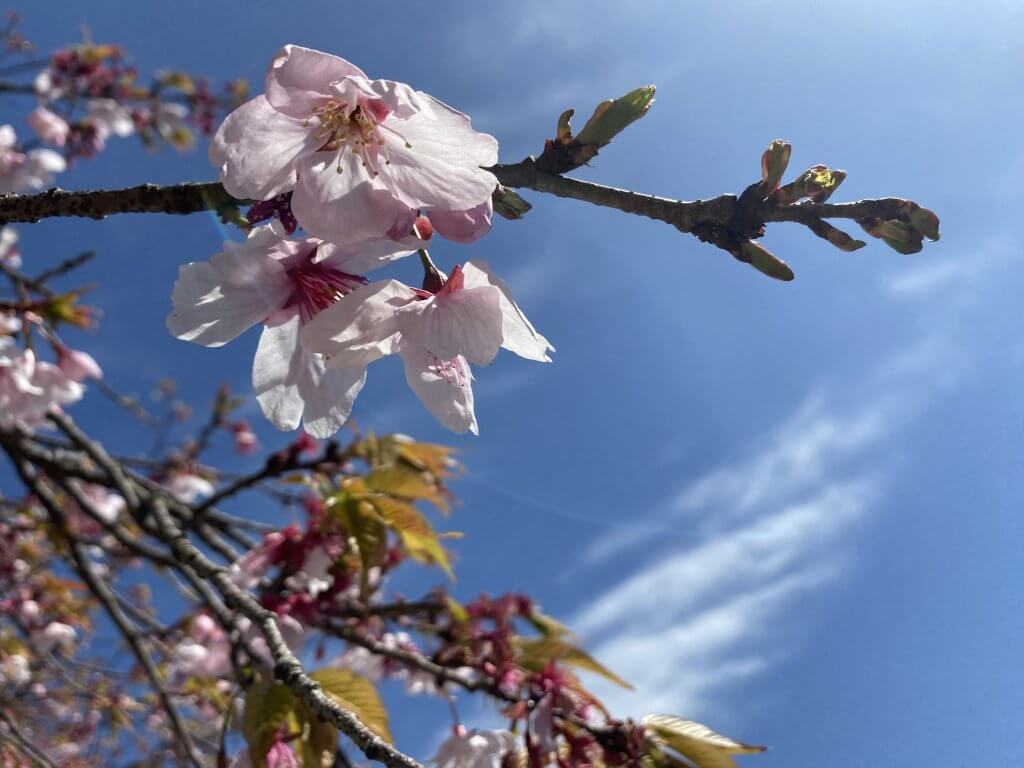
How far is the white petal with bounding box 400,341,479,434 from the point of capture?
997 mm

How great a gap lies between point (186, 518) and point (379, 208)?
194 centimetres

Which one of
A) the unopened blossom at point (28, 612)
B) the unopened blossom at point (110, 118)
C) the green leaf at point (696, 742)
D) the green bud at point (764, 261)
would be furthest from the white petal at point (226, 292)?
the unopened blossom at point (110, 118)

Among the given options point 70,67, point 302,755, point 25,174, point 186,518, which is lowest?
point 302,755

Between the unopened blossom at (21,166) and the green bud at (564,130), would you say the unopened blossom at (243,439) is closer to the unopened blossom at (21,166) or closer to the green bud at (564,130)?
the unopened blossom at (21,166)

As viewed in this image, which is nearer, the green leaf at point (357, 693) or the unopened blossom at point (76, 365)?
the green leaf at point (357, 693)

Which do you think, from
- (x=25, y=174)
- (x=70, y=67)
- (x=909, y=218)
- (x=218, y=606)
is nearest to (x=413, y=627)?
(x=218, y=606)

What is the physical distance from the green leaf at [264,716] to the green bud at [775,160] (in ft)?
3.41

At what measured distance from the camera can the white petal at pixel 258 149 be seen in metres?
0.85

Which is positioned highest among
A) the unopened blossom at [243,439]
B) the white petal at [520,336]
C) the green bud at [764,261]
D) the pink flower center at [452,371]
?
the unopened blossom at [243,439]

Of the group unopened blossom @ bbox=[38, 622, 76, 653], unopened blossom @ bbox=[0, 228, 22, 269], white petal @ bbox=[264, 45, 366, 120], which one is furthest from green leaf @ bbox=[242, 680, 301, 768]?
unopened blossom @ bbox=[0, 228, 22, 269]

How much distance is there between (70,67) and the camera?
17.1 feet

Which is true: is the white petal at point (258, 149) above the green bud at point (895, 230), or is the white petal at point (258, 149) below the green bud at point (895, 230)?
below

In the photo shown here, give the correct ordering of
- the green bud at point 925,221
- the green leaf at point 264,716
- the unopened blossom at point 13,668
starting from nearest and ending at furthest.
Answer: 1. the green bud at point 925,221
2. the green leaf at point 264,716
3. the unopened blossom at point 13,668

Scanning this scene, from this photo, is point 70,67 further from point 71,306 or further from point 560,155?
point 560,155
